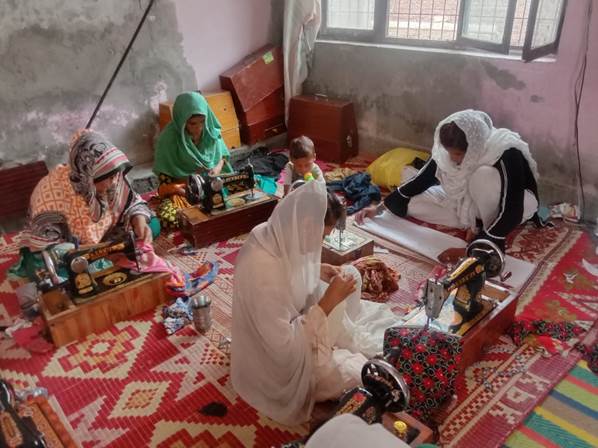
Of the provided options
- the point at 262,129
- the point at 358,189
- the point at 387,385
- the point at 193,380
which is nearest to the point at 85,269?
the point at 193,380

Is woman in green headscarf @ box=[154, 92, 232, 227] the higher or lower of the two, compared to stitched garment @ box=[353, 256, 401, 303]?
higher

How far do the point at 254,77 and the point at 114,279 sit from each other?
9.92ft

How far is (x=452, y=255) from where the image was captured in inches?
121

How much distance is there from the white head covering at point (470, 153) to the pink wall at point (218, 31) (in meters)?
2.63

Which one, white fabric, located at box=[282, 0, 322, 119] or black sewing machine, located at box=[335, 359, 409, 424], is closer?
black sewing machine, located at box=[335, 359, 409, 424]

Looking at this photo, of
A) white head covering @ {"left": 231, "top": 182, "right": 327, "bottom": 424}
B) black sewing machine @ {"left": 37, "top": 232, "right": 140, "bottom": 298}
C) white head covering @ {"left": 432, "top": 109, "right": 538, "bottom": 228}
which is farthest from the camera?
white head covering @ {"left": 432, "top": 109, "right": 538, "bottom": 228}

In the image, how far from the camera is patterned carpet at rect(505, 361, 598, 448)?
6.42 feet

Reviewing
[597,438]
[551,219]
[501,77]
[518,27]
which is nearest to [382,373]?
[597,438]

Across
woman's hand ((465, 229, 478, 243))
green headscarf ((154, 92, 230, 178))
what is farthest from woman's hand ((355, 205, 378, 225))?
green headscarf ((154, 92, 230, 178))

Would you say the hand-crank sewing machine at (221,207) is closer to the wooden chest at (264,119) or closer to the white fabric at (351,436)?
the wooden chest at (264,119)

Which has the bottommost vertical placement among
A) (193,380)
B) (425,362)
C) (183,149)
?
(193,380)

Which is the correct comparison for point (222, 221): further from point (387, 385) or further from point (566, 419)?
point (566, 419)

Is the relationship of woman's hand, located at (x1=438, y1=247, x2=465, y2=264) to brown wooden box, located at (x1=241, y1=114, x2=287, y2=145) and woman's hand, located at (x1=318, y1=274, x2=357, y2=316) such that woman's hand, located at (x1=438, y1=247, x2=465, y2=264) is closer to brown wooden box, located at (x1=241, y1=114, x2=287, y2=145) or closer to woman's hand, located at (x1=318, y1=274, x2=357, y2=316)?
woman's hand, located at (x1=318, y1=274, x2=357, y2=316)

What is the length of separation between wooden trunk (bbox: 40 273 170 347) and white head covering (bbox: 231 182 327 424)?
89 cm
